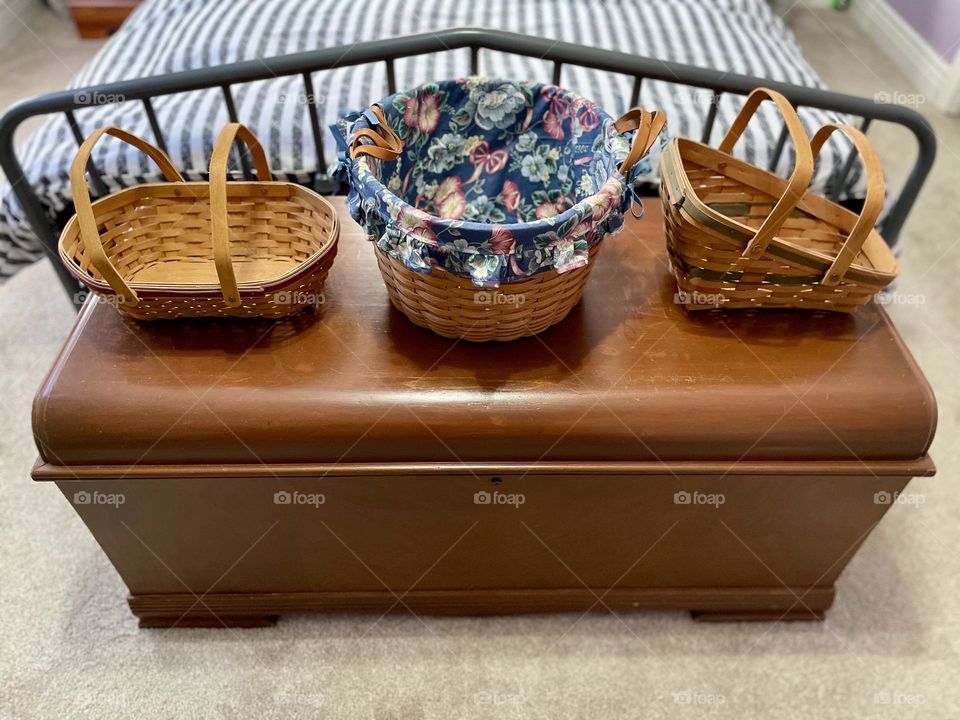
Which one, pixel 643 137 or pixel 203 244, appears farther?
pixel 203 244

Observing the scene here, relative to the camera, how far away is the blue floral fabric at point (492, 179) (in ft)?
2.64

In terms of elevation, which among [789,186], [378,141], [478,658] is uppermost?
[789,186]

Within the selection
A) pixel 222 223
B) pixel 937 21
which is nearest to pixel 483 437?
pixel 222 223

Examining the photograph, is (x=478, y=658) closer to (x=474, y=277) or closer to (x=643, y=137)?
(x=474, y=277)

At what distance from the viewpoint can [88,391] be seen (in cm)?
92

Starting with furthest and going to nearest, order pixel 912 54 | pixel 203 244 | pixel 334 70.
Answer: pixel 912 54
pixel 334 70
pixel 203 244

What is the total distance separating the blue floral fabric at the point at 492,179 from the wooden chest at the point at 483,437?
0.16 meters

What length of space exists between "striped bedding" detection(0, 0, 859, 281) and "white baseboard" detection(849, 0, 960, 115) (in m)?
1.13

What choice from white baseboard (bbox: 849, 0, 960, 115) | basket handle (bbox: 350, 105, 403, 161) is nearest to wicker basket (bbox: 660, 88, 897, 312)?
basket handle (bbox: 350, 105, 403, 161)

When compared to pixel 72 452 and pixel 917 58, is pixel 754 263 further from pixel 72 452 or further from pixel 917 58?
pixel 917 58

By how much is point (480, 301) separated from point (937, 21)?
9.82ft

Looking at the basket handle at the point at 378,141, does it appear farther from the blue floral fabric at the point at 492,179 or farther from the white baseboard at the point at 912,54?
the white baseboard at the point at 912,54

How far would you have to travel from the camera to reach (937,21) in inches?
111

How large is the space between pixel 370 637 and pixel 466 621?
17cm
